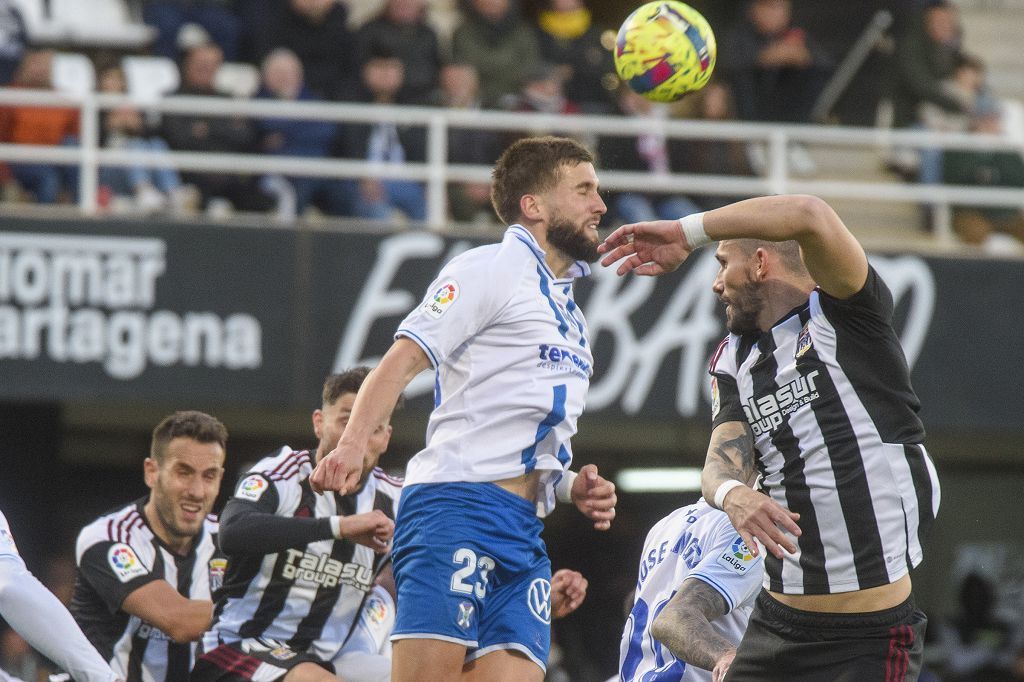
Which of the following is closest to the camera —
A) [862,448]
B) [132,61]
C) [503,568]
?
[862,448]

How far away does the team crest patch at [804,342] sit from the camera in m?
5.15

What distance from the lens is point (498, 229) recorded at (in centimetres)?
1201

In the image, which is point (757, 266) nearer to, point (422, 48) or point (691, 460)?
point (422, 48)

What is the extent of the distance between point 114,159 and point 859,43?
8089 millimetres

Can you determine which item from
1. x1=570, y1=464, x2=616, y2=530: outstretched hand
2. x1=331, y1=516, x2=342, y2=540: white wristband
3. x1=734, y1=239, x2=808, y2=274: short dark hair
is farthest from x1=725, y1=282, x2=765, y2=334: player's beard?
x1=331, y1=516, x2=342, y2=540: white wristband

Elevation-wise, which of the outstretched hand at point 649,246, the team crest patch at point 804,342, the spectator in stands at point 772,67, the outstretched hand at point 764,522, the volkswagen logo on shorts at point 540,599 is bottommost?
the volkswagen logo on shorts at point 540,599

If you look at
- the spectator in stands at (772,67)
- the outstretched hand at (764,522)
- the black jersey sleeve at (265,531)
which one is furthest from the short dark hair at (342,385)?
the spectator in stands at (772,67)

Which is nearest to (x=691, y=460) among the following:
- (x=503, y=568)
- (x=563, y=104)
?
(x=563, y=104)

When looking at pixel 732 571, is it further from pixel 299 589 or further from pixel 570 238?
pixel 299 589

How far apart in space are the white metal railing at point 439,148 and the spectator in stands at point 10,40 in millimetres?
838

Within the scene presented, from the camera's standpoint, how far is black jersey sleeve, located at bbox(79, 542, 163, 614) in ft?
22.7

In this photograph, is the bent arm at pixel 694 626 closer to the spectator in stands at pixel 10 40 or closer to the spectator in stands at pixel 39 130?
the spectator in stands at pixel 39 130

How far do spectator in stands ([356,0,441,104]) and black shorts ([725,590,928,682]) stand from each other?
832 centimetres

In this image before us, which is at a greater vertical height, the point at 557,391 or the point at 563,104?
the point at 563,104
